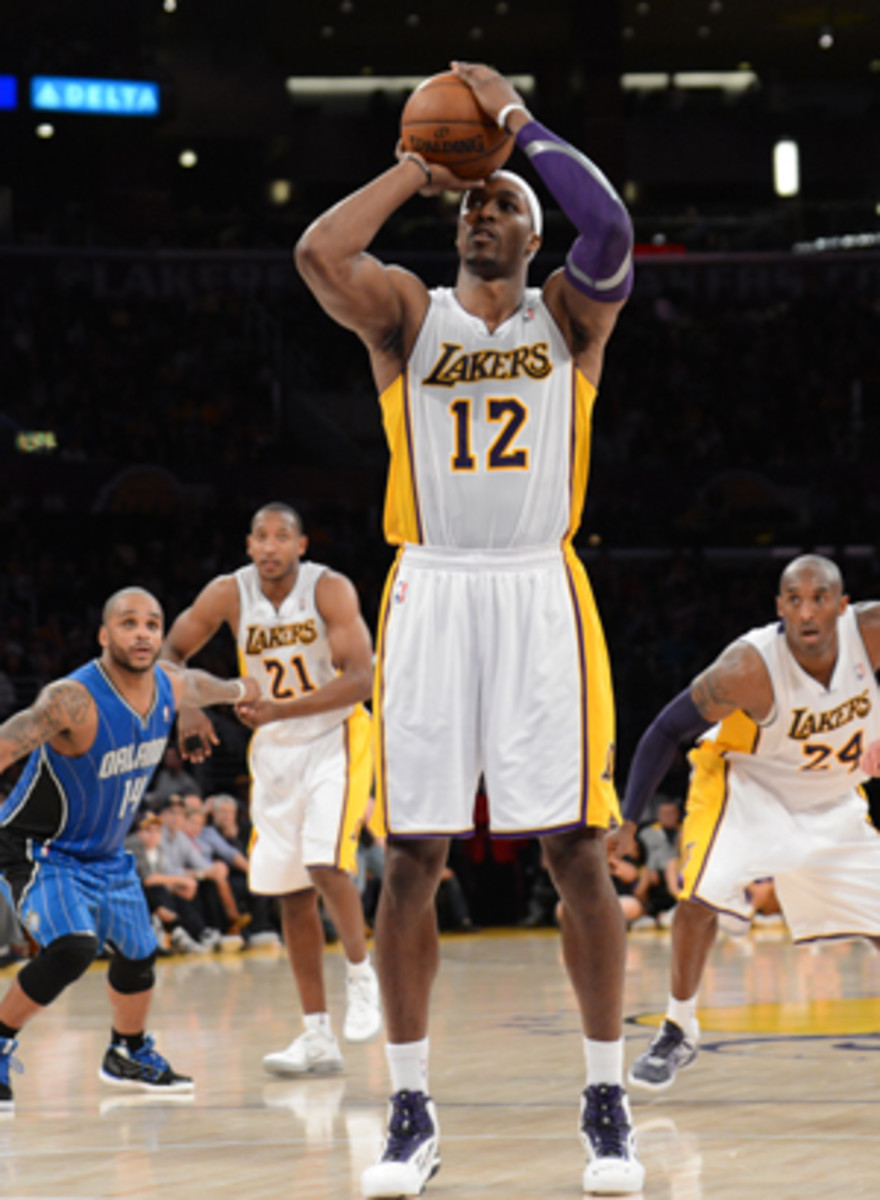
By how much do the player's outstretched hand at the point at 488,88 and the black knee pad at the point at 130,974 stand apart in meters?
3.19

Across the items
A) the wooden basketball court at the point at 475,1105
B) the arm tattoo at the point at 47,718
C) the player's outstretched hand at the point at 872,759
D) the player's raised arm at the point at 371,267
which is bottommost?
the wooden basketball court at the point at 475,1105

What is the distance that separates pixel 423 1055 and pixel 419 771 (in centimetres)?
71

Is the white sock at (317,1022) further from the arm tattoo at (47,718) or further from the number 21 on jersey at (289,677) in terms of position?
the arm tattoo at (47,718)

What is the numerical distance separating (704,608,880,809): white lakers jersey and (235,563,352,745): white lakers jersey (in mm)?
1668

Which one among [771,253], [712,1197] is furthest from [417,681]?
[771,253]

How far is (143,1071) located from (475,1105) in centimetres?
121

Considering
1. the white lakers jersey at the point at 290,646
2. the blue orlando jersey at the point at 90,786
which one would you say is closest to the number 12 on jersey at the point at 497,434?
the blue orlando jersey at the point at 90,786

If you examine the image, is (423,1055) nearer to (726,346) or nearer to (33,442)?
(33,442)

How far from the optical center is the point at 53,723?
5594mm

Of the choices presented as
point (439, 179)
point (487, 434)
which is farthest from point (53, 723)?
point (439, 179)

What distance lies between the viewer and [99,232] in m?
22.7

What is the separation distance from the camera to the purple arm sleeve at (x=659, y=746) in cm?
560

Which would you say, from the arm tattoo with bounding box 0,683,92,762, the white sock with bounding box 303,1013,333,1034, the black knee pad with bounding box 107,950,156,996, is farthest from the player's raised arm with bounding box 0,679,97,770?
the white sock with bounding box 303,1013,333,1034

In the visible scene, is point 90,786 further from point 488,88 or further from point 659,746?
point 488,88
